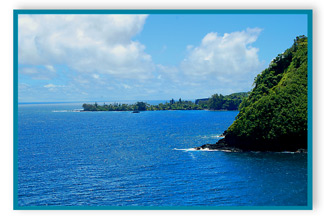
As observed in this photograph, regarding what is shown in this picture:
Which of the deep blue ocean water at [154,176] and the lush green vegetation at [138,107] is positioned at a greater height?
the lush green vegetation at [138,107]

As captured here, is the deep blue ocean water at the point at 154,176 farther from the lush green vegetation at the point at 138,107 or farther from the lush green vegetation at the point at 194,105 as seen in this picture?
the lush green vegetation at the point at 138,107

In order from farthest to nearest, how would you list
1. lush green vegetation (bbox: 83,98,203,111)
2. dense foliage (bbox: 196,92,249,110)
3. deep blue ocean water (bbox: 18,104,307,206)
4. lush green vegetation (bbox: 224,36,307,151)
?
lush green vegetation (bbox: 83,98,203,111)
dense foliage (bbox: 196,92,249,110)
lush green vegetation (bbox: 224,36,307,151)
deep blue ocean water (bbox: 18,104,307,206)

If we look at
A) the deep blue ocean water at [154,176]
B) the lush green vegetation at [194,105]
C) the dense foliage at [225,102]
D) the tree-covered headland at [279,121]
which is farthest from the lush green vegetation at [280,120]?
the lush green vegetation at [194,105]

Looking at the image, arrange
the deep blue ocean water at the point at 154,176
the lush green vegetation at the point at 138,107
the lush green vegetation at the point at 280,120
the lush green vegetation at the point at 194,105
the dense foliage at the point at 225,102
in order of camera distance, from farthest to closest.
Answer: the lush green vegetation at the point at 138,107
the lush green vegetation at the point at 194,105
the dense foliage at the point at 225,102
the lush green vegetation at the point at 280,120
the deep blue ocean water at the point at 154,176

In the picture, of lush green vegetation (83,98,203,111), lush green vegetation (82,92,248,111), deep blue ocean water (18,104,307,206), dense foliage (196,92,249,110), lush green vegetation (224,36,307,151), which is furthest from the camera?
lush green vegetation (83,98,203,111)

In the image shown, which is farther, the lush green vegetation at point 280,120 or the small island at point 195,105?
the small island at point 195,105

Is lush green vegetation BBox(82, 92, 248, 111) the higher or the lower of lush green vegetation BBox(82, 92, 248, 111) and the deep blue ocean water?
the higher

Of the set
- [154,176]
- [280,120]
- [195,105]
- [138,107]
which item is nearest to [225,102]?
[195,105]

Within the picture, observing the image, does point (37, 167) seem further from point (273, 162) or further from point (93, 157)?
point (273, 162)

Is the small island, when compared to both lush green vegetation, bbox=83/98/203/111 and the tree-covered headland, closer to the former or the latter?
lush green vegetation, bbox=83/98/203/111

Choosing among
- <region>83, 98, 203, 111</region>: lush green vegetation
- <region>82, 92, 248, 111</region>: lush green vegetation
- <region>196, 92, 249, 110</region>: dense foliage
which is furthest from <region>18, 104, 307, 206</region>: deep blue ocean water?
<region>83, 98, 203, 111</region>: lush green vegetation

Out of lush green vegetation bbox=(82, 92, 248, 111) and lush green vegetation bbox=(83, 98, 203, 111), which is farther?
lush green vegetation bbox=(83, 98, 203, 111)

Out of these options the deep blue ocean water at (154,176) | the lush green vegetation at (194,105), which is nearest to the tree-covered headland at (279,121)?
the deep blue ocean water at (154,176)

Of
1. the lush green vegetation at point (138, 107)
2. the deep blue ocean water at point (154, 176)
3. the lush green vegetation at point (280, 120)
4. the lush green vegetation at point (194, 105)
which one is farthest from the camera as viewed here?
the lush green vegetation at point (138, 107)
